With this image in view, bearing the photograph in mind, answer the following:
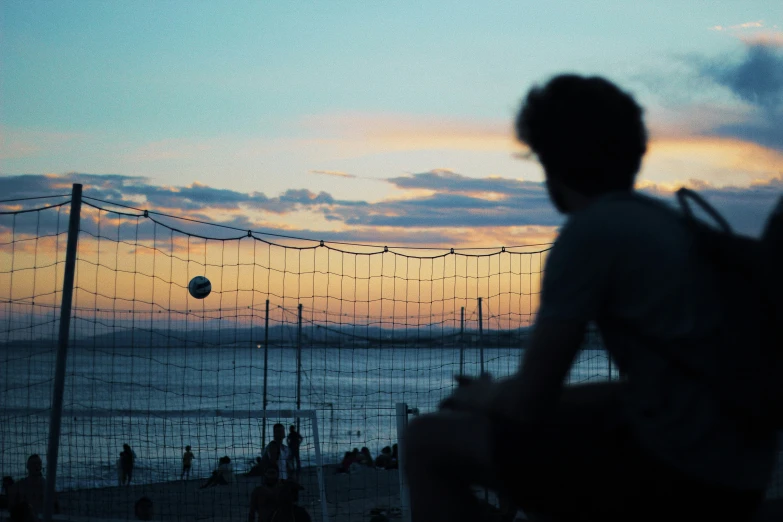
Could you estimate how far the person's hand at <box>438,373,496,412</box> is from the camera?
5.60 feet

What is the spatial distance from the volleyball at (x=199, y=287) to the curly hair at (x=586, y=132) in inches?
447

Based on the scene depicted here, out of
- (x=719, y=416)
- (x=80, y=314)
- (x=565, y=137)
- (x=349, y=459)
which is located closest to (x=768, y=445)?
(x=719, y=416)

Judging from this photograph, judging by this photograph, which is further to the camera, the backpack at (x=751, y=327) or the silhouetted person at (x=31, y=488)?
the silhouetted person at (x=31, y=488)

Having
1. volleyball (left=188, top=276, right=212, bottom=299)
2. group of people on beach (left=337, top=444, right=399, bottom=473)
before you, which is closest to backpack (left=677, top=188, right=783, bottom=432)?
volleyball (left=188, top=276, right=212, bottom=299)

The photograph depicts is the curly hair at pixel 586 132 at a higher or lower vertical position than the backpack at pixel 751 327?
higher

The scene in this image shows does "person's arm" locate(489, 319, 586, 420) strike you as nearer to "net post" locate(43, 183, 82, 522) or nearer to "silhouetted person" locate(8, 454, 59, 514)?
"net post" locate(43, 183, 82, 522)

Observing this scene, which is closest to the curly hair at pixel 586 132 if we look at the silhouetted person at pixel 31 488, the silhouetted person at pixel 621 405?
the silhouetted person at pixel 621 405

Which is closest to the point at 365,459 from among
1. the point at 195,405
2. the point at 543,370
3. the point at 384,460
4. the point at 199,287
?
the point at 384,460

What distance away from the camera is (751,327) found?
58.6 inches

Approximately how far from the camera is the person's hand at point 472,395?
171 cm

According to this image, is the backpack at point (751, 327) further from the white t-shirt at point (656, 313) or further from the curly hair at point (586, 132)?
the curly hair at point (586, 132)

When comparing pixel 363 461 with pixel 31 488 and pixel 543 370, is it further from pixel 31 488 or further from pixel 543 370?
pixel 543 370

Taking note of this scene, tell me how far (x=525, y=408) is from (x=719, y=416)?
355 millimetres

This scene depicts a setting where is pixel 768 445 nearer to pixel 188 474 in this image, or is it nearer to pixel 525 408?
pixel 525 408
